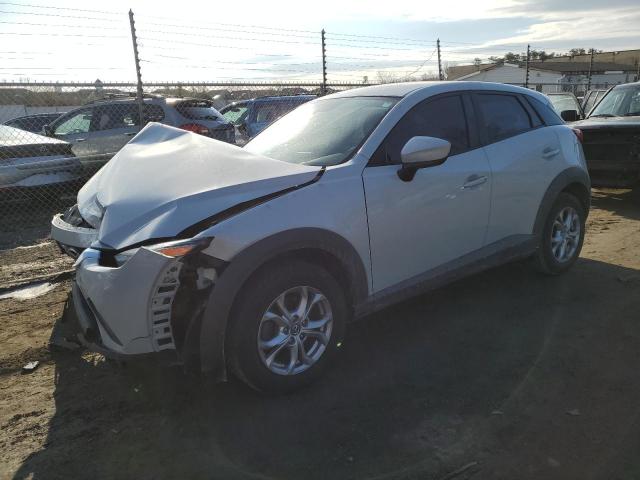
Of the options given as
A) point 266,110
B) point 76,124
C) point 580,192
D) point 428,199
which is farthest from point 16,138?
point 580,192

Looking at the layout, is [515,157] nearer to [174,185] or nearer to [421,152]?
[421,152]

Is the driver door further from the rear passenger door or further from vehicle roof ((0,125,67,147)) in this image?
vehicle roof ((0,125,67,147))

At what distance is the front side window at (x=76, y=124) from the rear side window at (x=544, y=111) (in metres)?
8.03

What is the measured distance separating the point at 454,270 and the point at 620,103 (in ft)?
22.0

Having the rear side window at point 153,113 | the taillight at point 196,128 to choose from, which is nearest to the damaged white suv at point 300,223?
the taillight at point 196,128

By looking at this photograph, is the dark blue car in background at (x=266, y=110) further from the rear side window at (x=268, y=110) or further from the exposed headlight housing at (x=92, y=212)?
the exposed headlight housing at (x=92, y=212)

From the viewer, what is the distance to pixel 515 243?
169 inches

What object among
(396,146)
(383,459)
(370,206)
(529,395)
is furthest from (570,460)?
(396,146)

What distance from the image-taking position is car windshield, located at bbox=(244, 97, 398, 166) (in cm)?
350

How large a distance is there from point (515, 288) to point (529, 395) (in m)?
1.81

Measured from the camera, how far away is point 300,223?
293cm

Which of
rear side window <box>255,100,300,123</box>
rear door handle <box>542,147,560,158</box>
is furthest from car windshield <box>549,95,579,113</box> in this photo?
rear door handle <box>542,147,560,158</box>

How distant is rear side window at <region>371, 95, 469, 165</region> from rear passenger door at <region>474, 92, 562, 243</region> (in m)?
0.23

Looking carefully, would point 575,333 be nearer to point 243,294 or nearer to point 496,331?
point 496,331
